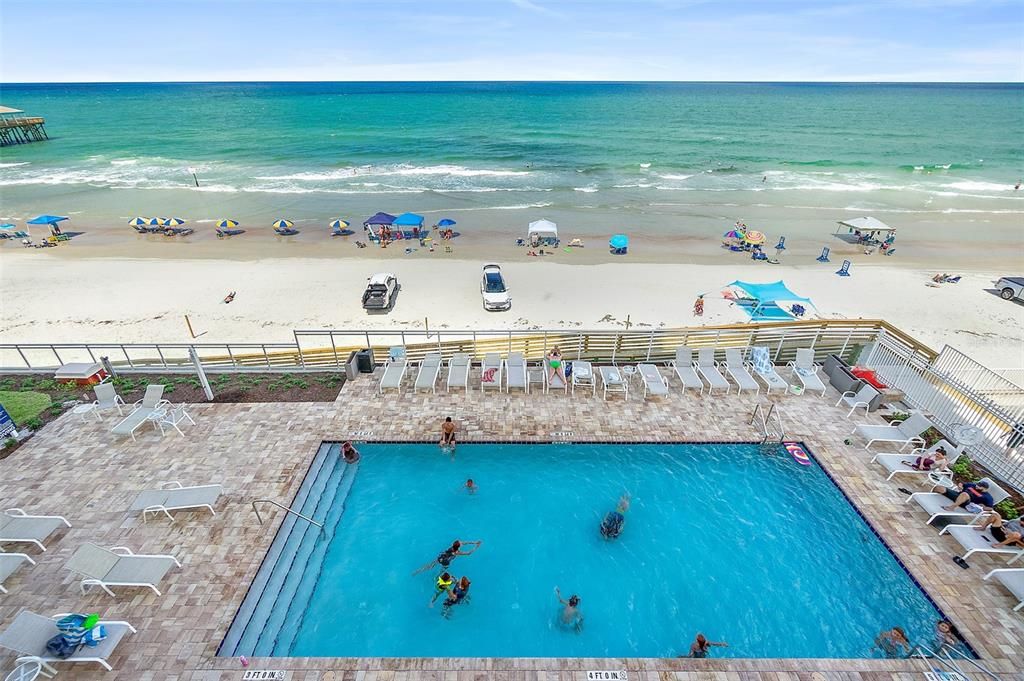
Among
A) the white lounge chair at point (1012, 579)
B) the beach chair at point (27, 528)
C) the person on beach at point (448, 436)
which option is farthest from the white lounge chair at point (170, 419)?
the white lounge chair at point (1012, 579)

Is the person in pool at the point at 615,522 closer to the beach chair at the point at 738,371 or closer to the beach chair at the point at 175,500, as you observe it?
the beach chair at the point at 738,371

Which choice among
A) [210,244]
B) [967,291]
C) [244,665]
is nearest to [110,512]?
[244,665]

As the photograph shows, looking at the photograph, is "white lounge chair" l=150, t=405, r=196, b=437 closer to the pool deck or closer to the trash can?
the pool deck

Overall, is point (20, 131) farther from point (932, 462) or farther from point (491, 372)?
point (932, 462)

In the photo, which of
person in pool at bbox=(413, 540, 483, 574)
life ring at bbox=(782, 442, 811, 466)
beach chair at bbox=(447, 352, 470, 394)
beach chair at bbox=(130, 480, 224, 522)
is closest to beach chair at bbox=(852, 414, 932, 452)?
life ring at bbox=(782, 442, 811, 466)

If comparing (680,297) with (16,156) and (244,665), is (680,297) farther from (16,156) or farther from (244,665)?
(16,156)

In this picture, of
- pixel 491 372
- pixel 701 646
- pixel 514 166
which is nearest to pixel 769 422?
pixel 701 646
